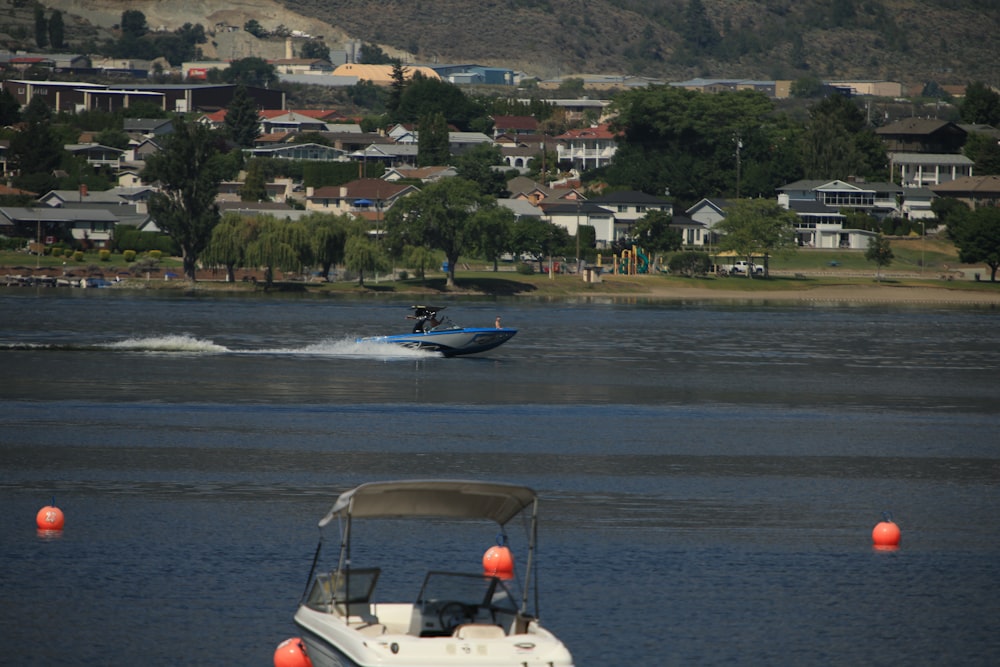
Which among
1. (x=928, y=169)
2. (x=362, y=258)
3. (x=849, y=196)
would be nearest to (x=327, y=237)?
(x=362, y=258)

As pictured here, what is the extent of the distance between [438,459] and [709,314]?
83.4m

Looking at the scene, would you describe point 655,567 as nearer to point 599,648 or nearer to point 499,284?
point 599,648

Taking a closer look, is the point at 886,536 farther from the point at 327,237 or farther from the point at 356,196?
the point at 356,196

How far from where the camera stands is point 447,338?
74.9 meters

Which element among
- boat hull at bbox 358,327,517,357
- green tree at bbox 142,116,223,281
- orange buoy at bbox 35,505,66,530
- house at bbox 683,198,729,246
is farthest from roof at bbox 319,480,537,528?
house at bbox 683,198,729,246

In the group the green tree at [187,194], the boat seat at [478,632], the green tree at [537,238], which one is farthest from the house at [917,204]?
the boat seat at [478,632]

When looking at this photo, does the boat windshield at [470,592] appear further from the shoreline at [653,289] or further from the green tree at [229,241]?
the green tree at [229,241]

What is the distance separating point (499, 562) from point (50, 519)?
1170 cm

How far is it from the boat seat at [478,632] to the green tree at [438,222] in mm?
110702

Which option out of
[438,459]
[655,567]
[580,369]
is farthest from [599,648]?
[580,369]

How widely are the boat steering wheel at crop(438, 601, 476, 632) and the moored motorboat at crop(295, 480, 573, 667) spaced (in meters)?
0.01

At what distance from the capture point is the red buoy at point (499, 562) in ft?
88.2

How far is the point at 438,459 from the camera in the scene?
147ft

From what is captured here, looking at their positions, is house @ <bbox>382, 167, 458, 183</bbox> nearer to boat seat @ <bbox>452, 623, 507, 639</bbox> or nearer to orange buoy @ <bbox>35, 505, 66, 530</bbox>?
orange buoy @ <bbox>35, 505, 66, 530</bbox>
